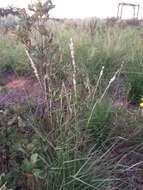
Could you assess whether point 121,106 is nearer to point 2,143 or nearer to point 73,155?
point 73,155

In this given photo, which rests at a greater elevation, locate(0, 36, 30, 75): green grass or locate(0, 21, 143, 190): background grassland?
locate(0, 21, 143, 190): background grassland

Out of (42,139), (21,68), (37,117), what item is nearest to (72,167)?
(42,139)

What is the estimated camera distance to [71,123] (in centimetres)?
341

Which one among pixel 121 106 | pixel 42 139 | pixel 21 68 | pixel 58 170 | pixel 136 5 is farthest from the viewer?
pixel 136 5

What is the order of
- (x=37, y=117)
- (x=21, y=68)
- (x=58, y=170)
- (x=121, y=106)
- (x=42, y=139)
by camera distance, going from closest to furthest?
(x=58, y=170) → (x=42, y=139) → (x=37, y=117) → (x=121, y=106) → (x=21, y=68)

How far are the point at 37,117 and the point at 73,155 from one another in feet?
2.18

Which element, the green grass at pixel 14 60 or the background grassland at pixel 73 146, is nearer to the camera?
the background grassland at pixel 73 146

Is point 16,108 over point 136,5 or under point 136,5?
over

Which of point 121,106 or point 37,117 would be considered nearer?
point 37,117

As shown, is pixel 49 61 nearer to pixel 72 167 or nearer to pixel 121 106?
pixel 121 106

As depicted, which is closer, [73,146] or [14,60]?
[73,146]

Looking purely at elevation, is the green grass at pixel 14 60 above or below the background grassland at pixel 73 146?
below

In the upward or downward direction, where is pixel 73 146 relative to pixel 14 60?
upward

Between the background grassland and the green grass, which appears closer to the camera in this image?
the background grassland
